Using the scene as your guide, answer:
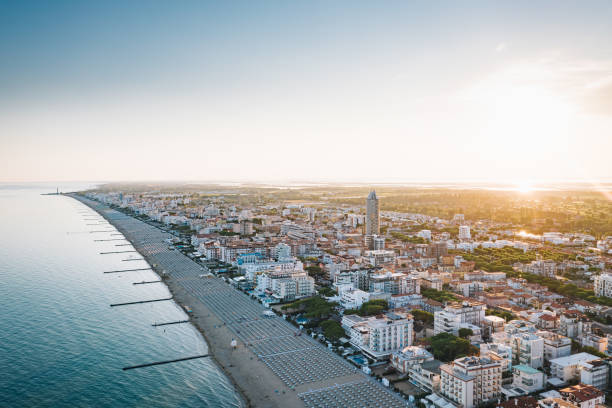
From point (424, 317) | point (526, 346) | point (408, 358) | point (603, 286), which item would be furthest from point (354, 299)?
point (603, 286)

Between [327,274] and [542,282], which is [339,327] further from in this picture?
[542,282]

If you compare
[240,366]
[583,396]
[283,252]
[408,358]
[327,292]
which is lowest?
[240,366]

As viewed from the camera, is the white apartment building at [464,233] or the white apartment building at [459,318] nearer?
the white apartment building at [459,318]

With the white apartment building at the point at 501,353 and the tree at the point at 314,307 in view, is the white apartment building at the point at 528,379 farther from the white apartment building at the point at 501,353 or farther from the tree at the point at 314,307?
the tree at the point at 314,307

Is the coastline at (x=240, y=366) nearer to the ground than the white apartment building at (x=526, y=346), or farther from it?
nearer to the ground

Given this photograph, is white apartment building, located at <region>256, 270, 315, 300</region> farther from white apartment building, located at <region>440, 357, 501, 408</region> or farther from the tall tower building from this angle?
the tall tower building

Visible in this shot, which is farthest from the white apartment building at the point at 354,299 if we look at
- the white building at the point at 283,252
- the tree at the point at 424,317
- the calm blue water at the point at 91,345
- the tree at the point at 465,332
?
the white building at the point at 283,252

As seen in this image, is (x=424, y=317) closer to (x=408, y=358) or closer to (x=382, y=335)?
(x=382, y=335)

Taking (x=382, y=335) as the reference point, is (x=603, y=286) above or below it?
below
